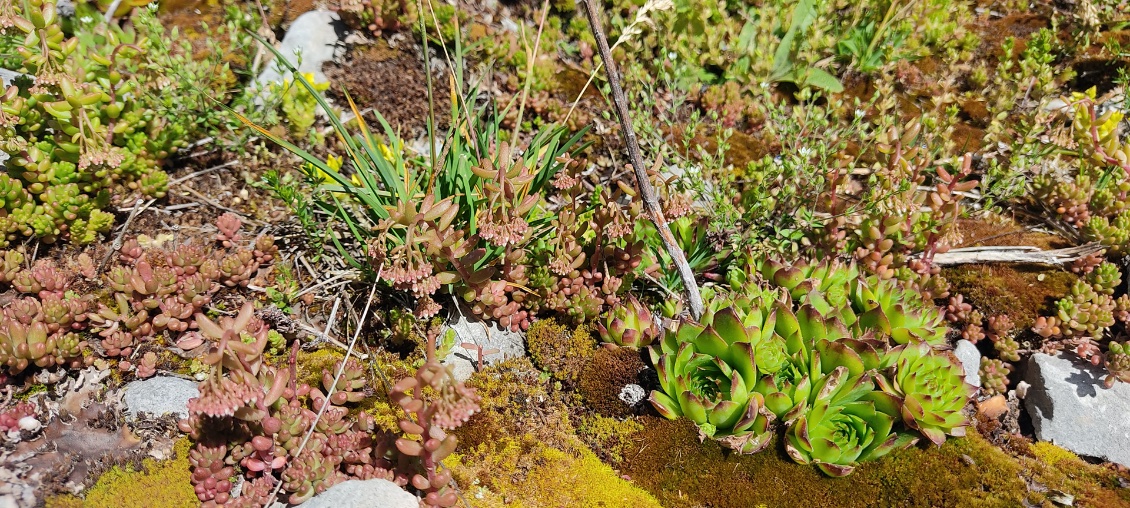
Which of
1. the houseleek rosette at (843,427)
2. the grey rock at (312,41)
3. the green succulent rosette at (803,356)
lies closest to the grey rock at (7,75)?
the grey rock at (312,41)

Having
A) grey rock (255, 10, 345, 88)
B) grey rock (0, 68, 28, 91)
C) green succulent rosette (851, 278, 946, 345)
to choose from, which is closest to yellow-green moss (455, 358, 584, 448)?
green succulent rosette (851, 278, 946, 345)

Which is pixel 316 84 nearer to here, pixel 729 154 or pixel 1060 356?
pixel 729 154

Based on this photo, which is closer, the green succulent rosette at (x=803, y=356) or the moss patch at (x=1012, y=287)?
the green succulent rosette at (x=803, y=356)

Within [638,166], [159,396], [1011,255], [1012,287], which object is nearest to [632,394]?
[638,166]

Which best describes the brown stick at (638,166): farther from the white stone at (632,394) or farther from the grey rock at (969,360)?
the grey rock at (969,360)

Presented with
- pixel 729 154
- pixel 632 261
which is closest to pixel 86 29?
pixel 632 261

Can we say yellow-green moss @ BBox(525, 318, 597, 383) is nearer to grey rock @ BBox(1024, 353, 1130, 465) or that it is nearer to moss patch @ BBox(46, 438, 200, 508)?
moss patch @ BBox(46, 438, 200, 508)
